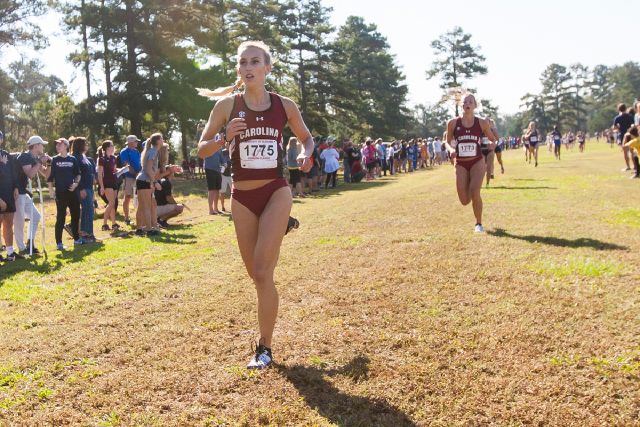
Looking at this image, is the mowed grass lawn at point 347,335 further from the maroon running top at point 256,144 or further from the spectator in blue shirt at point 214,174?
the spectator in blue shirt at point 214,174

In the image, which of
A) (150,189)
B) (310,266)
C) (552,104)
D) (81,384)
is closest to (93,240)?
(150,189)

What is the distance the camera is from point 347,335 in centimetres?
454

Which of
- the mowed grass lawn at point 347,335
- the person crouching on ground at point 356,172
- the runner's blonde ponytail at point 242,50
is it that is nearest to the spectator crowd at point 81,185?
the mowed grass lawn at point 347,335

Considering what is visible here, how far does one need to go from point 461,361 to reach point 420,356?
12.1 inches

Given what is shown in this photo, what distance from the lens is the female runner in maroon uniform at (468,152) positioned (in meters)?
8.98

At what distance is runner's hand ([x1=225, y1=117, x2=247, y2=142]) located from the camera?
154 inches

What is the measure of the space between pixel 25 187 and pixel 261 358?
26.4ft

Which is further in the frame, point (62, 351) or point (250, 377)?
point (62, 351)

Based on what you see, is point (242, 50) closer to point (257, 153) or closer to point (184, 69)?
point (257, 153)

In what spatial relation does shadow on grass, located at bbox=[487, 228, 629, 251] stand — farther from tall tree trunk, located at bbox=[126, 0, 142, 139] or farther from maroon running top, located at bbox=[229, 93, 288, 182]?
tall tree trunk, located at bbox=[126, 0, 142, 139]

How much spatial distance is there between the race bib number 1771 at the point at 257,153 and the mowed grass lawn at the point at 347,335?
154 centimetres

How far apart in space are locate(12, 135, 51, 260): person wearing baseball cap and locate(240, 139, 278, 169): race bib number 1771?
285 inches

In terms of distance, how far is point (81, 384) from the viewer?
3768mm

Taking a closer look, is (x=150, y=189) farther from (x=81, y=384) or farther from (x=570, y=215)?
(x=570, y=215)
